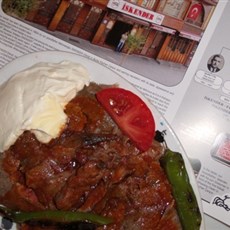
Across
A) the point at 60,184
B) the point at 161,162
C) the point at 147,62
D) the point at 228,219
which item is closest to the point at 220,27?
the point at 147,62

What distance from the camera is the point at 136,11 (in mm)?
1527

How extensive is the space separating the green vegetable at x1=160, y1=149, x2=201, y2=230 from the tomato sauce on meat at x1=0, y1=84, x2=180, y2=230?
20 mm

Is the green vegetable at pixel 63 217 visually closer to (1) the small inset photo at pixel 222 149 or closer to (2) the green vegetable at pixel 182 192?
(2) the green vegetable at pixel 182 192

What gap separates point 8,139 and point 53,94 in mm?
192

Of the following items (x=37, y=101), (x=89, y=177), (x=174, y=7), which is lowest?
(x=89, y=177)

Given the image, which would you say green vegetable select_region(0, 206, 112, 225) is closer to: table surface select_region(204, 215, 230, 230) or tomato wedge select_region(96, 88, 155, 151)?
tomato wedge select_region(96, 88, 155, 151)

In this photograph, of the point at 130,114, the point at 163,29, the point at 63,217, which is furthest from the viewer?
the point at 163,29

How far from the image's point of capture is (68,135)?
1.10 metres

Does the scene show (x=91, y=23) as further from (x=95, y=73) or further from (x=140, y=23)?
(x=95, y=73)

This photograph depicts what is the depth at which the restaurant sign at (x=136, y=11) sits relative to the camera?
1.51 meters

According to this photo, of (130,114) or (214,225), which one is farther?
(214,225)

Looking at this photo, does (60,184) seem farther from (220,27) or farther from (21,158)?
(220,27)

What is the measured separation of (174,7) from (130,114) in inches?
23.5

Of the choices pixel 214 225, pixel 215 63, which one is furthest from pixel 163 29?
pixel 214 225
